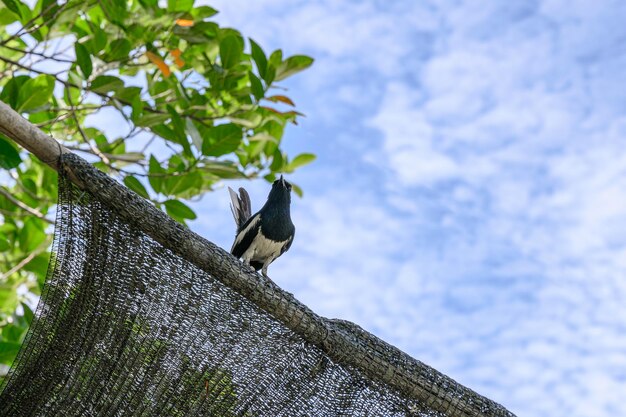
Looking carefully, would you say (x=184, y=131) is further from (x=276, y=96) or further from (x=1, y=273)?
(x=1, y=273)

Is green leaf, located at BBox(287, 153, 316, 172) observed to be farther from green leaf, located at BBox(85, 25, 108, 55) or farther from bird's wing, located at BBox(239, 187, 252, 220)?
green leaf, located at BBox(85, 25, 108, 55)

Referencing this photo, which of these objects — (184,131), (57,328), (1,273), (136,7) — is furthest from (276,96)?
(57,328)

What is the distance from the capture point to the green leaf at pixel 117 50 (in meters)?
3.17

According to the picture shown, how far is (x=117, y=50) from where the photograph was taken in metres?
3.18

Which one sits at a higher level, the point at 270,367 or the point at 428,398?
the point at 428,398

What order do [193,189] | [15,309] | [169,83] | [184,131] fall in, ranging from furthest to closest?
[15,309]
[169,83]
[193,189]
[184,131]

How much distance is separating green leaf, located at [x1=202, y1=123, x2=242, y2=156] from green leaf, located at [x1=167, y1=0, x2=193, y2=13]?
778 millimetres

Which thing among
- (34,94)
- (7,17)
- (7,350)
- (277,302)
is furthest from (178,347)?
(7,17)

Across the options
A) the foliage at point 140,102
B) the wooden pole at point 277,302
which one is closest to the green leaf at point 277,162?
the foliage at point 140,102

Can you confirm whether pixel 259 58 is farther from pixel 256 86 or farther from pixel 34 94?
pixel 34 94

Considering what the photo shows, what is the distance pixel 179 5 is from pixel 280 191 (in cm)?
91

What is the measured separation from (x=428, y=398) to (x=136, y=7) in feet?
7.78

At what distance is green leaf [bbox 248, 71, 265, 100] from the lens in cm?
305

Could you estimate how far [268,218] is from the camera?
122 inches
